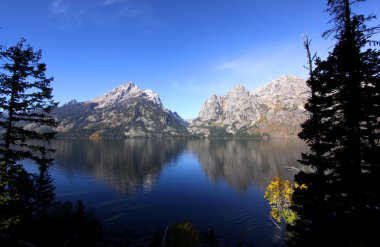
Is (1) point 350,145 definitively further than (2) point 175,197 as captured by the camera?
→ No

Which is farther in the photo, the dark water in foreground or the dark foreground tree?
the dark water in foreground

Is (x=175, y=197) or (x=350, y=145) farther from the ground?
(x=350, y=145)

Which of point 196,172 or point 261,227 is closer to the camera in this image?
point 261,227

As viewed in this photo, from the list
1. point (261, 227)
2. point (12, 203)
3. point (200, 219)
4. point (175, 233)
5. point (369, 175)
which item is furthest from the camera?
point (200, 219)

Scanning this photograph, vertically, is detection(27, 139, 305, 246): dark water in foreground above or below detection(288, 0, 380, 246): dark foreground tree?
below

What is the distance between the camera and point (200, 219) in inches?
3063

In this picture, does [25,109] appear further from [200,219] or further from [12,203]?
[200,219]

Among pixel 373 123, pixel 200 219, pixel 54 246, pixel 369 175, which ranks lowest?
pixel 200 219

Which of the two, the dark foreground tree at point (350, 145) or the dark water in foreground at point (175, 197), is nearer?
the dark foreground tree at point (350, 145)

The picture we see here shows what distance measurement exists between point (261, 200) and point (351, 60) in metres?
84.7

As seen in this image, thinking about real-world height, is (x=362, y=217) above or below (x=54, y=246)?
above

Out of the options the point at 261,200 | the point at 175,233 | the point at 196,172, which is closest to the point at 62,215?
the point at 175,233

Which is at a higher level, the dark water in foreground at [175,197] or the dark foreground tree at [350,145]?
the dark foreground tree at [350,145]

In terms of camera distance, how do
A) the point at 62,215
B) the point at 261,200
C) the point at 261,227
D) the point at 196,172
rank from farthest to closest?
the point at 196,172, the point at 261,200, the point at 261,227, the point at 62,215
